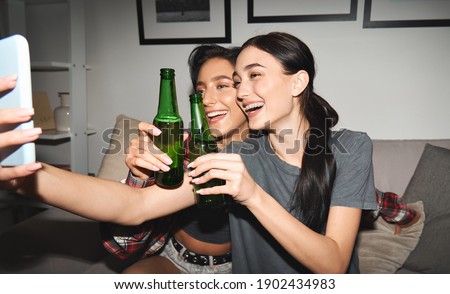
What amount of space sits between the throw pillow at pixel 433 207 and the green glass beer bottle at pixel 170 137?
3.61ft

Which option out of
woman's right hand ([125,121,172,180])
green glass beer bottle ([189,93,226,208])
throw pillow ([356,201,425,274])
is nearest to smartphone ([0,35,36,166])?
woman's right hand ([125,121,172,180])

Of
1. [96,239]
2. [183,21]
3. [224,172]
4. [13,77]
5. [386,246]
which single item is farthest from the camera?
[183,21]

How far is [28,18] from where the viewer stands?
221 cm

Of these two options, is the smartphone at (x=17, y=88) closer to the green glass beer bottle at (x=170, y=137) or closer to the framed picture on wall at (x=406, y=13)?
the green glass beer bottle at (x=170, y=137)

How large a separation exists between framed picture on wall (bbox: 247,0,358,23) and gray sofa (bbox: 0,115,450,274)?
80 cm

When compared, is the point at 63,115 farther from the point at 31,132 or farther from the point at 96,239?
the point at 31,132

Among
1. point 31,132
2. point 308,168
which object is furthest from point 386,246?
point 31,132

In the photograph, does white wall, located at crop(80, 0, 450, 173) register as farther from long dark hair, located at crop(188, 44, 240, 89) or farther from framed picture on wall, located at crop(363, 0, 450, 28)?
long dark hair, located at crop(188, 44, 240, 89)

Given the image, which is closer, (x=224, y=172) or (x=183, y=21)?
(x=224, y=172)

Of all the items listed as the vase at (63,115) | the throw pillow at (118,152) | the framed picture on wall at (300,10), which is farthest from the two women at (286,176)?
the vase at (63,115)

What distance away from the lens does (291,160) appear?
110 cm

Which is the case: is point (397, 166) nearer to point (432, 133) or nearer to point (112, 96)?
point (432, 133)

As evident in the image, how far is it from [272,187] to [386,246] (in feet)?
2.24

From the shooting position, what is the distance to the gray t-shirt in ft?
3.28
